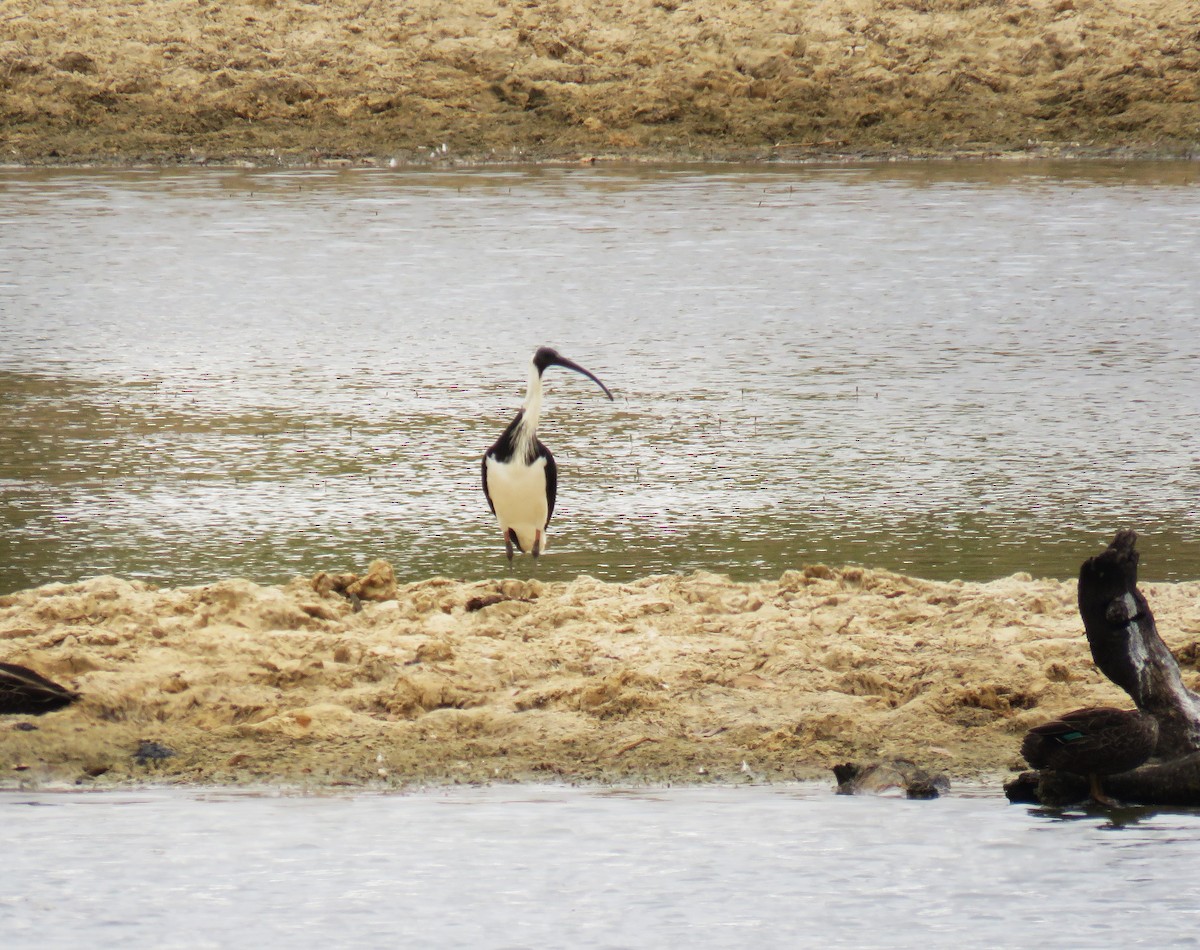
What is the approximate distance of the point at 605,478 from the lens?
1190cm

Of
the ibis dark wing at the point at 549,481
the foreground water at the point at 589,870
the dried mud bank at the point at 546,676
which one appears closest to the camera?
the foreground water at the point at 589,870

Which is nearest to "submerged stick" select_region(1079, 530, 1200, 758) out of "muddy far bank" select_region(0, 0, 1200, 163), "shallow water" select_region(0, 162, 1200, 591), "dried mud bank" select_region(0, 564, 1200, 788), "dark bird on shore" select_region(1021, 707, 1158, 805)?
"dark bird on shore" select_region(1021, 707, 1158, 805)

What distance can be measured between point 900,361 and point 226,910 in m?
10.0

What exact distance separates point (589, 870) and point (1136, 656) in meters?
1.97

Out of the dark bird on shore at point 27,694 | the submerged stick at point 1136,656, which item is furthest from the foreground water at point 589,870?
the dark bird on shore at point 27,694

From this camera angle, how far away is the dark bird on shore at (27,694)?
7.63 m

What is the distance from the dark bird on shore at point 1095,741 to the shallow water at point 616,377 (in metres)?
2.85

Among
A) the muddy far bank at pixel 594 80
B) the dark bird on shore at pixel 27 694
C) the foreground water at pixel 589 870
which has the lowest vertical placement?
the foreground water at pixel 589 870

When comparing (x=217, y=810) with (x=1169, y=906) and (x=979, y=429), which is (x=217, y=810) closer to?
(x=1169, y=906)

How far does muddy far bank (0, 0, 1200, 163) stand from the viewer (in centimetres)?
3084

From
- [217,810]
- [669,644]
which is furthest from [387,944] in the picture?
[669,644]

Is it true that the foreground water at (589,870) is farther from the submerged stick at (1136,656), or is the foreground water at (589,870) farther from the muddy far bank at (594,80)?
the muddy far bank at (594,80)

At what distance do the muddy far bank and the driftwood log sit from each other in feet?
77.1

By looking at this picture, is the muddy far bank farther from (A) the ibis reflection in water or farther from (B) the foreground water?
(B) the foreground water
